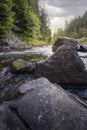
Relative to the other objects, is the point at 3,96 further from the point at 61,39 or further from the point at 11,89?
the point at 61,39

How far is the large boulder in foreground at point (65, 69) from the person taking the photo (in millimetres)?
9094

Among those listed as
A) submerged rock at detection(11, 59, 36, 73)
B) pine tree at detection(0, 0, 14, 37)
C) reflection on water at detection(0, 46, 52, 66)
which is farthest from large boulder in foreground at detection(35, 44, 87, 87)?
pine tree at detection(0, 0, 14, 37)

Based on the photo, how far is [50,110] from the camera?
5.00 m

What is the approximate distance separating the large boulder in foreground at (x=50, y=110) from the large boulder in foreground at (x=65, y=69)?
3.53 metres

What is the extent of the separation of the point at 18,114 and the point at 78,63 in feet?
15.1

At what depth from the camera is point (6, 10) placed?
30.2 m

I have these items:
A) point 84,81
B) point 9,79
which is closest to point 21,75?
point 9,79

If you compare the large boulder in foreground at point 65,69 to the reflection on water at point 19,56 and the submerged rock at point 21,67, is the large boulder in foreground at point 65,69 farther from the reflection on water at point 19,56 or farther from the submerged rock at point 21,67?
the reflection on water at point 19,56

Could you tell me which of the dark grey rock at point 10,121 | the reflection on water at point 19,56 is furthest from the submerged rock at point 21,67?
the dark grey rock at point 10,121

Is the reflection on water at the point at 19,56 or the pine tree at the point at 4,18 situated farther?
the pine tree at the point at 4,18

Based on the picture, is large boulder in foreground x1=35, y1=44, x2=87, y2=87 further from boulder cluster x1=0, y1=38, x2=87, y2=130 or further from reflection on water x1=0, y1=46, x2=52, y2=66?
reflection on water x1=0, y1=46, x2=52, y2=66

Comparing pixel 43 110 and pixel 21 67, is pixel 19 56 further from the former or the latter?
pixel 43 110

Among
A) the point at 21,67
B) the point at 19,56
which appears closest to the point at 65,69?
the point at 21,67

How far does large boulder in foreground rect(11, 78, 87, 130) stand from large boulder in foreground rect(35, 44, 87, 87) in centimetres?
353
